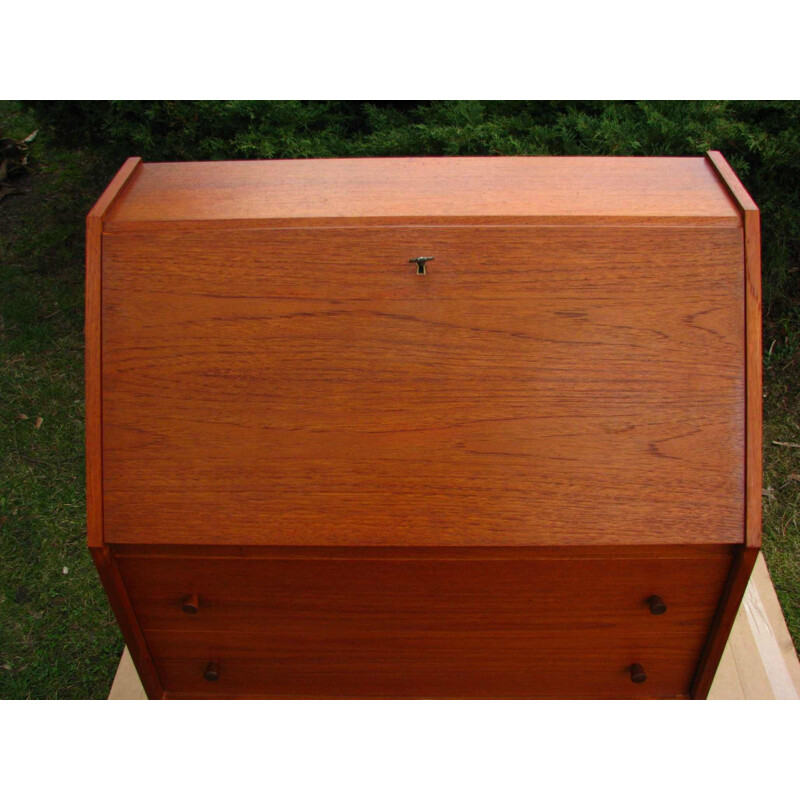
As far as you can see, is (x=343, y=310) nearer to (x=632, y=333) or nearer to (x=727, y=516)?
(x=632, y=333)

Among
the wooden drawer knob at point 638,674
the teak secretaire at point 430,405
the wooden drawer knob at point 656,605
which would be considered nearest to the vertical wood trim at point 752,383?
the teak secretaire at point 430,405

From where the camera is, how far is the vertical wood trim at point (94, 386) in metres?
1.75

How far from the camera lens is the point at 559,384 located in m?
1.75

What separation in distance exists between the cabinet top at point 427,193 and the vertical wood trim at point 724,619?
0.77 metres

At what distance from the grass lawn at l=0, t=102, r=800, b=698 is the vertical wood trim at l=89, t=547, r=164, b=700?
0.73 meters

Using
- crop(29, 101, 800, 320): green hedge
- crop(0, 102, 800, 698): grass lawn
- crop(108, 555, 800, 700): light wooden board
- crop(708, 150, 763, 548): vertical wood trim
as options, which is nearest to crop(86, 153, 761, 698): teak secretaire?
crop(708, 150, 763, 548): vertical wood trim

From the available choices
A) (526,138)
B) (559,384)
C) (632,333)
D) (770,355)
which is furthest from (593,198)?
(770,355)

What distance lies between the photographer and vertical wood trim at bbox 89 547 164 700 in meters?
1.78

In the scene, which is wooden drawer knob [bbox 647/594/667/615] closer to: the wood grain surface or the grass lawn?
the wood grain surface

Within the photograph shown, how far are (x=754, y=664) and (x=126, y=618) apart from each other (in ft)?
5.71

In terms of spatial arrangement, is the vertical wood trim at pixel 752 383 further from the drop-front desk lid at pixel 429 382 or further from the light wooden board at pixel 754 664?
the light wooden board at pixel 754 664

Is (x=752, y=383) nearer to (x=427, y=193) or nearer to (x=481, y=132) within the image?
(x=427, y=193)

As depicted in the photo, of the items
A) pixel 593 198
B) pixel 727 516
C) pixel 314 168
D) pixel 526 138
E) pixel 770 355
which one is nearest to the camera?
pixel 727 516

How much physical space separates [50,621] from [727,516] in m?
2.32
